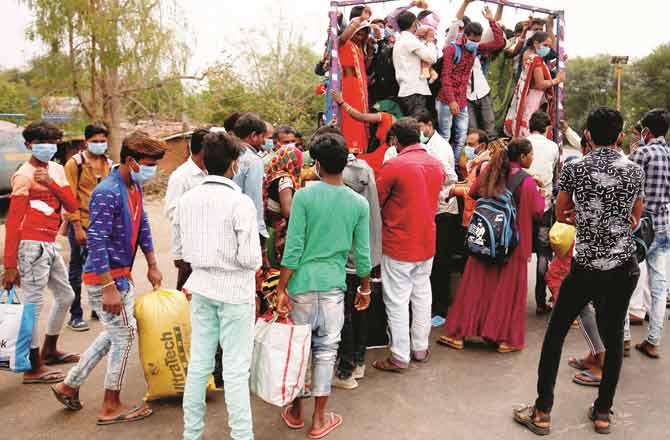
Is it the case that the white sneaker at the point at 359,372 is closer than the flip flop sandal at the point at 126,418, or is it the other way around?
the flip flop sandal at the point at 126,418

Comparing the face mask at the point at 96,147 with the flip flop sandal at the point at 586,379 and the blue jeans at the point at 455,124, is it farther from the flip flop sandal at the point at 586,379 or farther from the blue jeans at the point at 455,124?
the flip flop sandal at the point at 586,379

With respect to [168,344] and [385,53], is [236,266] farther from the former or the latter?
[385,53]

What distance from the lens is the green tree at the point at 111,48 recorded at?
44.8ft

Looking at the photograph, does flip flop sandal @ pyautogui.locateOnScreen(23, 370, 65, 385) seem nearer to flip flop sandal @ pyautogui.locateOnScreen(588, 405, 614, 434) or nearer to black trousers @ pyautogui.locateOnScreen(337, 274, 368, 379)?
black trousers @ pyautogui.locateOnScreen(337, 274, 368, 379)

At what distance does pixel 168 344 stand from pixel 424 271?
79.2 inches

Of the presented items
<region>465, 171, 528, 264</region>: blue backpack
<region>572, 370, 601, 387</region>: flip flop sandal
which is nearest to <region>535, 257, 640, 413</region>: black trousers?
<region>572, 370, 601, 387</region>: flip flop sandal

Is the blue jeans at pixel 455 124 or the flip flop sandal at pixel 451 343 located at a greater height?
the blue jeans at pixel 455 124

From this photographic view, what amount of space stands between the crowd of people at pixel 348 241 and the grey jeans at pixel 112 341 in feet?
0.04

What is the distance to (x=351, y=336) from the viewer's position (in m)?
3.84

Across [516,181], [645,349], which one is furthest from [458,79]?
[645,349]

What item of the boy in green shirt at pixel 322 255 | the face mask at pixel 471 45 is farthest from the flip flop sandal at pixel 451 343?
the face mask at pixel 471 45

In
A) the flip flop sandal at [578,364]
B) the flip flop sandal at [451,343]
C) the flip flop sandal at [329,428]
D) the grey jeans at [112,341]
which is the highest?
the grey jeans at [112,341]

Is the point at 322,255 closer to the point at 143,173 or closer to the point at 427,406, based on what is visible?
the point at 143,173

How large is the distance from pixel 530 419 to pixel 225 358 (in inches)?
75.2
